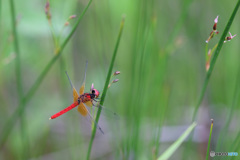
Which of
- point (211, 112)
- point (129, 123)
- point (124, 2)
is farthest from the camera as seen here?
point (124, 2)

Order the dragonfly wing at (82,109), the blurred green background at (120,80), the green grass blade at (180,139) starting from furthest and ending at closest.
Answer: the blurred green background at (120,80), the dragonfly wing at (82,109), the green grass blade at (180,139)

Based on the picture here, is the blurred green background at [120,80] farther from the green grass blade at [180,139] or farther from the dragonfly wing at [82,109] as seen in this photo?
the green grass blade at [180,139]

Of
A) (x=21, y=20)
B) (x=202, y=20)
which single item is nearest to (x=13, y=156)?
(x=21, y=20)

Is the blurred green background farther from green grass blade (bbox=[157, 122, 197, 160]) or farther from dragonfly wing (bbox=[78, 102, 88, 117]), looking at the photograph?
green grass blade (bbox=[157, 122, 197, 160])

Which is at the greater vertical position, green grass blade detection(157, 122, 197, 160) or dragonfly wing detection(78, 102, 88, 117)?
dragonfly wing detection(78, 102, 88, 117)

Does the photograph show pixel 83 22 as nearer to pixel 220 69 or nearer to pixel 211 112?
pixel 220 69

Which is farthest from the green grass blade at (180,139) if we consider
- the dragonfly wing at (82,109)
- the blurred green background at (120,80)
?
the blurred green background at (120,80)

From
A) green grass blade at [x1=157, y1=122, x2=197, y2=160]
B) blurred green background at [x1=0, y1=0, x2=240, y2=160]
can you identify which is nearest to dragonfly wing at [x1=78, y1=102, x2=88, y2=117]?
green grass blade at [x1=157, y1=122, x2=197, y2=160]

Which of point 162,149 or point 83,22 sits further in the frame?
point 83,22

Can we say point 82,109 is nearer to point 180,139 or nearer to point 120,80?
point 180,139

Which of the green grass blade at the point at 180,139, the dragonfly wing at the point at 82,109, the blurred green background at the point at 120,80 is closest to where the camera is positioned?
the green grass blade at the point at 180,139

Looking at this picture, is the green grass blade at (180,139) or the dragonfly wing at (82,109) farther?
the dragonfly wing at (82,109)
